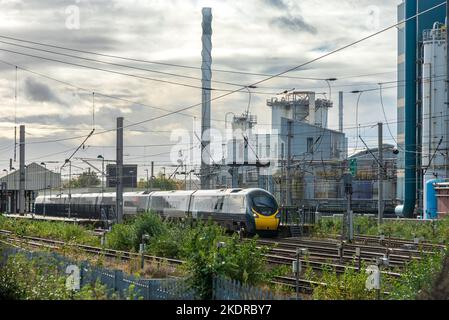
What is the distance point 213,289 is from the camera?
12.9m

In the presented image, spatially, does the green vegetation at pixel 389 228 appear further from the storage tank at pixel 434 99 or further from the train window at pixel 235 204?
the storage tank at pixel 434 99

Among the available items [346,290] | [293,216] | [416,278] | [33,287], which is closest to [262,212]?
[293,216]

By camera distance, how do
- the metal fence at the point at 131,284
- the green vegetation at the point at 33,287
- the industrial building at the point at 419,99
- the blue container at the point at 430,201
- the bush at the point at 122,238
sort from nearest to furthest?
the green vegetation at the point at 33,287, the metal fence at the point at 131,284, the bush at the point at 122,238, the blue container at the point at 430,201, the industrial building at the point at 419,99

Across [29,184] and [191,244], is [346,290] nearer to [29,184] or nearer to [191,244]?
[191,244]

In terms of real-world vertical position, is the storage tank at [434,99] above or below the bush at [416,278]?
above

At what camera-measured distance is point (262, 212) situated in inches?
1640

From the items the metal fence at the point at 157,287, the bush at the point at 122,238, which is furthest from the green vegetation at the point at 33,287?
the bush at the point at 122,238

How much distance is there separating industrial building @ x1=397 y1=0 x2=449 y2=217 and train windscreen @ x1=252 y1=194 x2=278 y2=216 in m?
22.1

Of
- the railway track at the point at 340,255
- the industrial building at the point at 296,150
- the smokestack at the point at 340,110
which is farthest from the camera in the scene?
the smokestack at the point at 340,110

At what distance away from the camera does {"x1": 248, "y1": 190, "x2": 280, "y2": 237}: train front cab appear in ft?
135

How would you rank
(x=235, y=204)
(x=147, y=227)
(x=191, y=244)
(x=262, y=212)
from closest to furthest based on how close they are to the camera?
(x=191, y=244), (x=147, y=227), (x=262, y=212), (x=235, y=204)

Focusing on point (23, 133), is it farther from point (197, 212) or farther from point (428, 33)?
point (428, 33)

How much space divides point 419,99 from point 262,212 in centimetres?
2941

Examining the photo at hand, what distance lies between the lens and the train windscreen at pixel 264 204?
41.4 m
